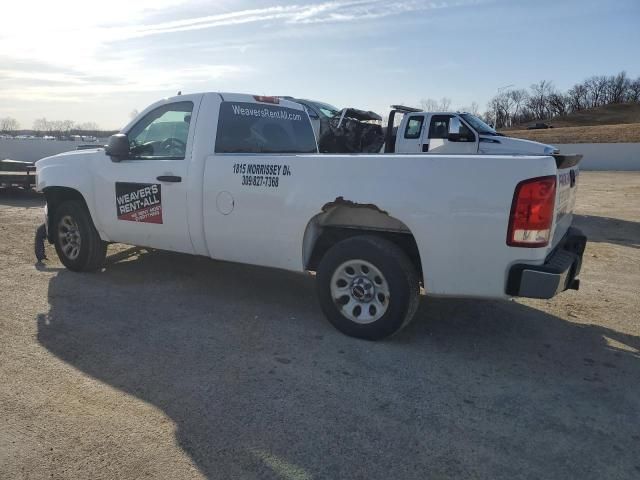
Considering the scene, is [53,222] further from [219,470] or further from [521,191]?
[521,191]

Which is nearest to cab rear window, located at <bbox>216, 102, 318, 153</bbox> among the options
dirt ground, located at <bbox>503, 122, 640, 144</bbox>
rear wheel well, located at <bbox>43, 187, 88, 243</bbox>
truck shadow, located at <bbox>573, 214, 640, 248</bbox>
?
rear wheel well, located at <bbox>43, 187, 88, 243</bbox>

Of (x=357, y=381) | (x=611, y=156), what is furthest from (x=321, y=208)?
(x=611, y=156)

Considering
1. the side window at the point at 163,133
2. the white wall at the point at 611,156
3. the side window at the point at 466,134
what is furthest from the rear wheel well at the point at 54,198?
the white wall at the point at 611,156

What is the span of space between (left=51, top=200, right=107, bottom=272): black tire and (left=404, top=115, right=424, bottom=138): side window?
323 inches

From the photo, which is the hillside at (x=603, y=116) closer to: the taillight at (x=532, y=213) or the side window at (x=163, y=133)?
the side window at (x=163, y=133)

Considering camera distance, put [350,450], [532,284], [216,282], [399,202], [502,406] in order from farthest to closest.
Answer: [216,282], [399,202], [532,284], [502,406], [350,450]

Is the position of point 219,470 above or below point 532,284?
below

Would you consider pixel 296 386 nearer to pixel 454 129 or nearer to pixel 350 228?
pixel 350 228

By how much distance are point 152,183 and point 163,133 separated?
0.60 metres

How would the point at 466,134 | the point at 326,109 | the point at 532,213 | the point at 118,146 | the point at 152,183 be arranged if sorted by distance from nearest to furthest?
the point at 532,213
the point at 152,183
the point at 118,146
the point at 466,134
the point at 326,109

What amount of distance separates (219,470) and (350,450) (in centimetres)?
70

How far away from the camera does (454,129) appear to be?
1218cm

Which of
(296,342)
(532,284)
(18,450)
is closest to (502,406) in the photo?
(532,284)

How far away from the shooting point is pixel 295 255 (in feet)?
15.4
